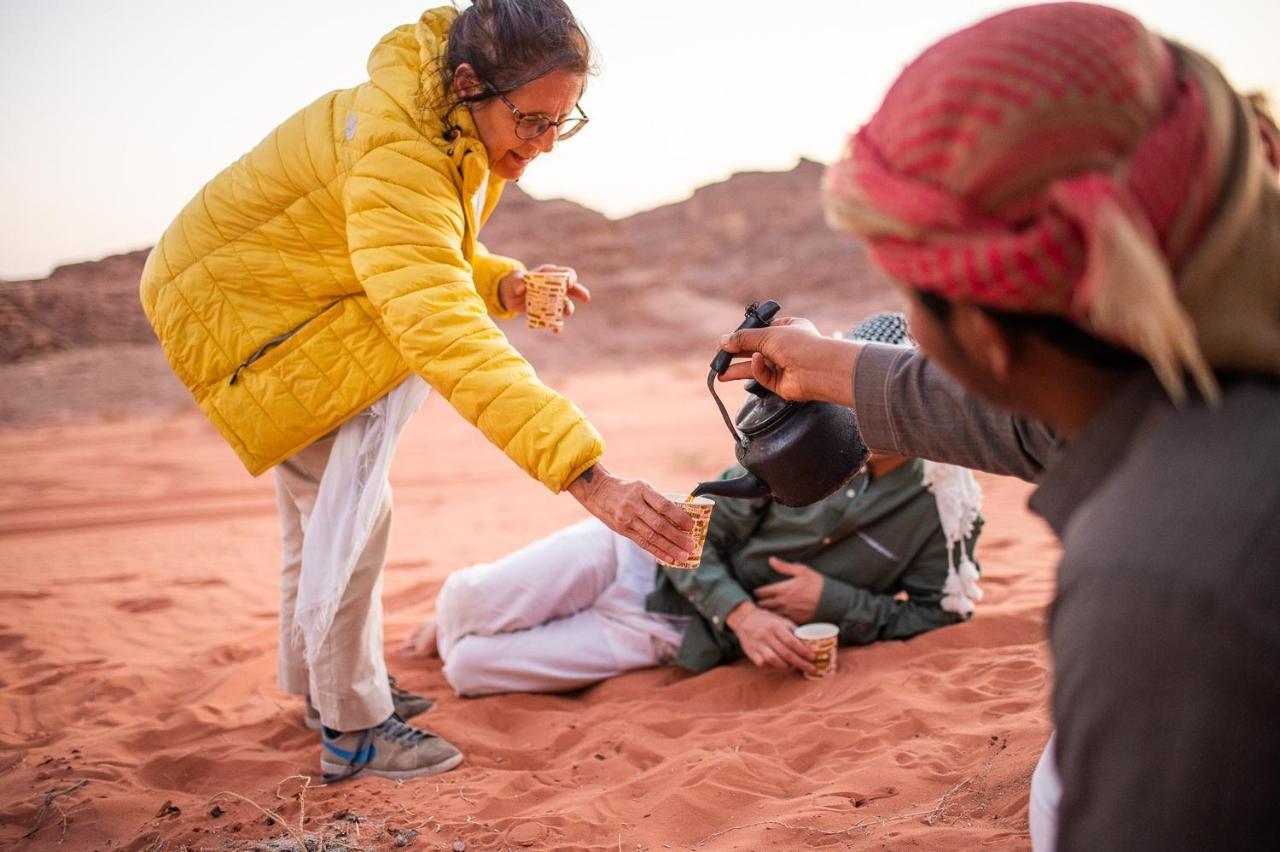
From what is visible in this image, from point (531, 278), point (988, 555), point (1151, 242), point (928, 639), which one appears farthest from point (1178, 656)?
point (988, 555)

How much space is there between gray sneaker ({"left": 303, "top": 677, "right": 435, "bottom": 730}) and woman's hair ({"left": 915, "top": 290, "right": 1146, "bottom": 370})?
9.55ft

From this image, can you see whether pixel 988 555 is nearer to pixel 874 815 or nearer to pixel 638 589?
pixel 638 589

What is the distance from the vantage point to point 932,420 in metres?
2.08

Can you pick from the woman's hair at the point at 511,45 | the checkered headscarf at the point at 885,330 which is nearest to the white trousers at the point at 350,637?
the woman's hair at the point at 511,45

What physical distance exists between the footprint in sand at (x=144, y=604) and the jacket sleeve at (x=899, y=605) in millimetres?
3724

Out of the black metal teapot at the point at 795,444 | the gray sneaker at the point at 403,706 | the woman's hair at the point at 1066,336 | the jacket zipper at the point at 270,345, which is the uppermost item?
the woman's hair at the point at 1066,336

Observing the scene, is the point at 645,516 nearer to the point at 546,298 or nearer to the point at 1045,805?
the point at 1045,805

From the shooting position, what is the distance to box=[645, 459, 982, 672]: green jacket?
11.8 ft

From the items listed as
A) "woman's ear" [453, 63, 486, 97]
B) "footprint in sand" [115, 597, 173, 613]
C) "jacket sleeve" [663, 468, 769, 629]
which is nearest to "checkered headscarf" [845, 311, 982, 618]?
"jacket sleeve" [663, 468, 769, 629]

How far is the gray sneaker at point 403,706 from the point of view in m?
3.49

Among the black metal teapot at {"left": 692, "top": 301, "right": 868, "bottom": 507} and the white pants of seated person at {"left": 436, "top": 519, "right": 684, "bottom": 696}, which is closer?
the black metal teapot at {"left": 692, "top": 301, "right": 868, "bottom": 507}

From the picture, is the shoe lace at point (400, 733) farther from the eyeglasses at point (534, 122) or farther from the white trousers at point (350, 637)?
the eyeglasses at point (534, 122)

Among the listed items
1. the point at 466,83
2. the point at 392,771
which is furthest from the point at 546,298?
the point at 392,771

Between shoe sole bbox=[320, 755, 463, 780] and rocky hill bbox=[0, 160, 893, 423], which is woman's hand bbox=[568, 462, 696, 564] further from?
rocky hill bbox=[0, 160, 893, 423]
